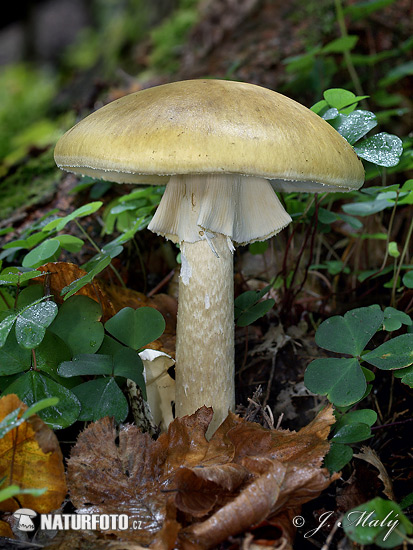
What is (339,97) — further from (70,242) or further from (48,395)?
(48,395)

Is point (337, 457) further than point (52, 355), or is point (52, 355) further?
point (52, 355)

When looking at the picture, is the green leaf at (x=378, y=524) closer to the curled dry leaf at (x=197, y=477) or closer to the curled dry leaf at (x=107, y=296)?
the curled dry leaf at (x=197, y=477)

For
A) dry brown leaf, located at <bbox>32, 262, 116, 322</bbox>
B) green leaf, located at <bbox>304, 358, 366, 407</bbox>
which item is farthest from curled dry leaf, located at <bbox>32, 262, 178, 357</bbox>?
green leaf, located at <bbox>304, 358, 366, 407</bbox>

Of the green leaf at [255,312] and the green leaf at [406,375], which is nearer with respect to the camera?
the green leaf at [406,375]

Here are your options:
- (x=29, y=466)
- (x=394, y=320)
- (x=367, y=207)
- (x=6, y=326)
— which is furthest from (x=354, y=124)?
(x=29, y=466)

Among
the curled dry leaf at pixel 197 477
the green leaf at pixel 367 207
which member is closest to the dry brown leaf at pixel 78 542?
the curled dry leaf at pixel 197 477

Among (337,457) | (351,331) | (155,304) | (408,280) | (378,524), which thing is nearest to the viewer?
(378,524)
